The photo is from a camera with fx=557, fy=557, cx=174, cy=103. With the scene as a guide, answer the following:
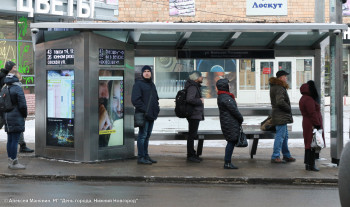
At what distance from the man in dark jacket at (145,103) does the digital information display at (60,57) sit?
1307 millimetres

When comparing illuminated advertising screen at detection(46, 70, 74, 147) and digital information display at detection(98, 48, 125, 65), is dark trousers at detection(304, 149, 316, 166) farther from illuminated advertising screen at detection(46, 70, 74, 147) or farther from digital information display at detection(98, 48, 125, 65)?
illuminated advertising screen at detection(46, 70, 74, 147)

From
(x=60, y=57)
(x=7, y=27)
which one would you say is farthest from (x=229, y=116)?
(x=7, y=27)

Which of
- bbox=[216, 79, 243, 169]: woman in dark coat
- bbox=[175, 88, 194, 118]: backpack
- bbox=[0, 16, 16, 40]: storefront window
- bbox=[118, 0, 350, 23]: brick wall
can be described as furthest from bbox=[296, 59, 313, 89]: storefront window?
bbox=[118, 0, 350, 23]: brick wall

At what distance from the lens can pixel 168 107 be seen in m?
11.6

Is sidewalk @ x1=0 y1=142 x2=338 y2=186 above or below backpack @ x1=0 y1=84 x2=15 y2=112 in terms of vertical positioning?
below

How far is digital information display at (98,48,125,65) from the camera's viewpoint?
10.1 metres

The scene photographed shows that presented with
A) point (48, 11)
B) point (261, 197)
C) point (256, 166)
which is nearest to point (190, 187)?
point (261, 197)

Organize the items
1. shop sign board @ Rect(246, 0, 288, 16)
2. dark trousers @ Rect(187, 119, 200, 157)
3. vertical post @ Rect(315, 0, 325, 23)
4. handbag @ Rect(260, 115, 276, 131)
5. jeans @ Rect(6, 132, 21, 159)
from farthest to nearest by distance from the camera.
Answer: shop sign board @ Rect(246, 0, 288, 16)
vertical post @ Rect(315, 0, 325, 23)
handbag @ Rect(260, 115, 276, 131)
dark trousers @ Rect(187, 119, 200, 157)
jeans @ Rect(6, 132, 21, 159)

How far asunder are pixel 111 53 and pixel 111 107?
1.01m

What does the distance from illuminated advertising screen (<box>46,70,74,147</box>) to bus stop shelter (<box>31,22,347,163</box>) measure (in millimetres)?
33

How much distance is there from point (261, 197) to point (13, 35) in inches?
708

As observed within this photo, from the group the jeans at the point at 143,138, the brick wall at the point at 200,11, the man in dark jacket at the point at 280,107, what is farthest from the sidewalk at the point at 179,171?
the brick wall at the point at 200,11

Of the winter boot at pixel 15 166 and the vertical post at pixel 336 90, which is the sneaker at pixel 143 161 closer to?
the winter boot at pixel 15 166

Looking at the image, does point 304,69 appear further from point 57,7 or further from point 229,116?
point 57,7
